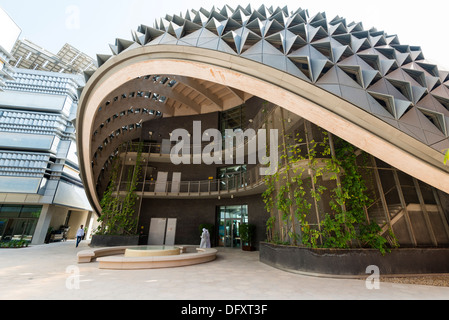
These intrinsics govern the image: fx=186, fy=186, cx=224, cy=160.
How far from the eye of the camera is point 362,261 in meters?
5.69

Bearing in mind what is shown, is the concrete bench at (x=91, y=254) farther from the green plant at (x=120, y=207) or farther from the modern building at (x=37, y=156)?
the modern building at (x=37, y=156)

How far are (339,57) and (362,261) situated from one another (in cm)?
624

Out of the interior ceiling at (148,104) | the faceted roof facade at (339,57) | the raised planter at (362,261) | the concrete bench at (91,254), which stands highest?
the interior ceiling at (148,104)

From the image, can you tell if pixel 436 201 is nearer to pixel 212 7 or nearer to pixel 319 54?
pixel 319 54

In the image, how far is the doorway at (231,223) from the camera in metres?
14.4

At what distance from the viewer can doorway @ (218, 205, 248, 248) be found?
1444cm

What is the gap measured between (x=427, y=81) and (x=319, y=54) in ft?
11.2

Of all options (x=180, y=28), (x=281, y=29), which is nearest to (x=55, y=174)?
(x=180, y=28)

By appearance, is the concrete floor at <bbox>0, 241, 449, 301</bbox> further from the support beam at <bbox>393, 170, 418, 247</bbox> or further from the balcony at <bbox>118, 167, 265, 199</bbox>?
the balcony at <bbox>118, 167, 265, 199</bbox>

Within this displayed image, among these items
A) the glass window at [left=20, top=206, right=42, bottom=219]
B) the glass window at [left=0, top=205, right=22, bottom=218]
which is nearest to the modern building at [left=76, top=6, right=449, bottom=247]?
the glass window at [left=20, top=206, right=42, bottom=219]

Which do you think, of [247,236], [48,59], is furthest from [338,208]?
[48,59]

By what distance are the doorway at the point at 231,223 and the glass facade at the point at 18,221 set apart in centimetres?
1697

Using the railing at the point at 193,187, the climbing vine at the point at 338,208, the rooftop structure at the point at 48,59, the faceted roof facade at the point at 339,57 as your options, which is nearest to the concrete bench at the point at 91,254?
the railing at the point at 193,187

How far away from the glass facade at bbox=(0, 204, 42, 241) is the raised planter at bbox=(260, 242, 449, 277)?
22323 mm
